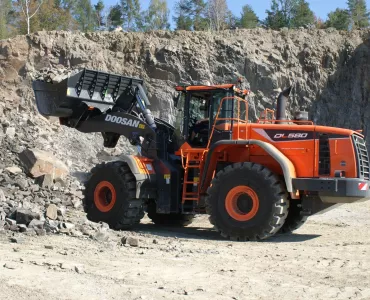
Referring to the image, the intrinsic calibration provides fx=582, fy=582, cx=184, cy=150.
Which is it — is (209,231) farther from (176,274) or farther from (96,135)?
(96,135)

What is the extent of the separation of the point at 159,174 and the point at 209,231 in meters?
1.66

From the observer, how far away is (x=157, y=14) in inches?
1766

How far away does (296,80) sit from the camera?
26.7 m

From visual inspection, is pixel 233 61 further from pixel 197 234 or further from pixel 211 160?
pixel 211 160

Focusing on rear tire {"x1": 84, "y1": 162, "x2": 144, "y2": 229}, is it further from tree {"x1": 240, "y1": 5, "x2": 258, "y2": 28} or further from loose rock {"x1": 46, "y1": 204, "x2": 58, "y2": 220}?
tree {"x1": 240, "y1": 5, "x2": 258, "y2": 28}

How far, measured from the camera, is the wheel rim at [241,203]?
9.90 meters

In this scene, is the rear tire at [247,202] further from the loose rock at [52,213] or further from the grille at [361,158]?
the loose rock at [52,213]

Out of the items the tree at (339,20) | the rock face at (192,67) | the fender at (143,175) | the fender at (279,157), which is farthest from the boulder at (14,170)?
the tree at (339,20)

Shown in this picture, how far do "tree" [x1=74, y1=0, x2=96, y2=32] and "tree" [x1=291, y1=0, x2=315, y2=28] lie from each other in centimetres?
1434

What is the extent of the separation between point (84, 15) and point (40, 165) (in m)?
31.2

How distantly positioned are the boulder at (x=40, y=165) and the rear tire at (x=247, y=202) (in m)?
6.92

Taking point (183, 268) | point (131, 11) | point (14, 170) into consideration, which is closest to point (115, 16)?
point (131, 11)

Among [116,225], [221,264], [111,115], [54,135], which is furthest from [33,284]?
[54,135]

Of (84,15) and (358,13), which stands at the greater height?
(84,15)
